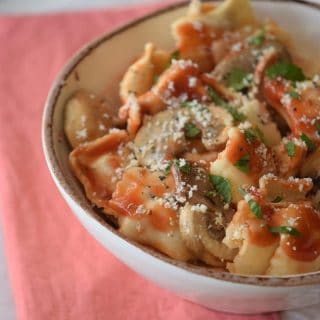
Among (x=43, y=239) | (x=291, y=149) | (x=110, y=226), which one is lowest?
(x=43, y=239)

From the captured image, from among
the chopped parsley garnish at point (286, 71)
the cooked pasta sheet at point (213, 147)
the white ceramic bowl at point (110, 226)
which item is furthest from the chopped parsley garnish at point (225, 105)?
the white ceramic bowl at point (110, 226)

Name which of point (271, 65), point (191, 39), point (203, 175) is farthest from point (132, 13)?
point (203, 175)

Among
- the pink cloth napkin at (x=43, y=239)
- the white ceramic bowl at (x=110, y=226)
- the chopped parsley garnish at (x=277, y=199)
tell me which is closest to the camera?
the white ceramic bowl at (x=110, y=226)

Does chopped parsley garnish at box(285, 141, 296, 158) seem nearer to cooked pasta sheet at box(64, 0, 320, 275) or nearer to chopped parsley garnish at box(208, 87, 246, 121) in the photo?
cooked pasta sheet at box(64, 0, 320, 275)

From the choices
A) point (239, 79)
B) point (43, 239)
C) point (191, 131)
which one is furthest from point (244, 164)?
point (43, 239)

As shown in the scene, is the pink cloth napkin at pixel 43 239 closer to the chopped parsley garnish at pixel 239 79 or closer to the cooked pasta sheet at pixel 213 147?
the cooked pasta sheet at pixel 213 147

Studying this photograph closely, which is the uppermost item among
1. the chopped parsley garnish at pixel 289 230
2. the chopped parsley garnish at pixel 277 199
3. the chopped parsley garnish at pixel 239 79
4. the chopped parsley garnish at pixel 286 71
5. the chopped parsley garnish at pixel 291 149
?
the chopped parsley garnish at pixel 286 71

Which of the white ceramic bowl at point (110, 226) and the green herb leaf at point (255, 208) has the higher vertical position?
the green herb leaf at point (255, 208)

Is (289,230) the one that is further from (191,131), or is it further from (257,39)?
(257,39)
